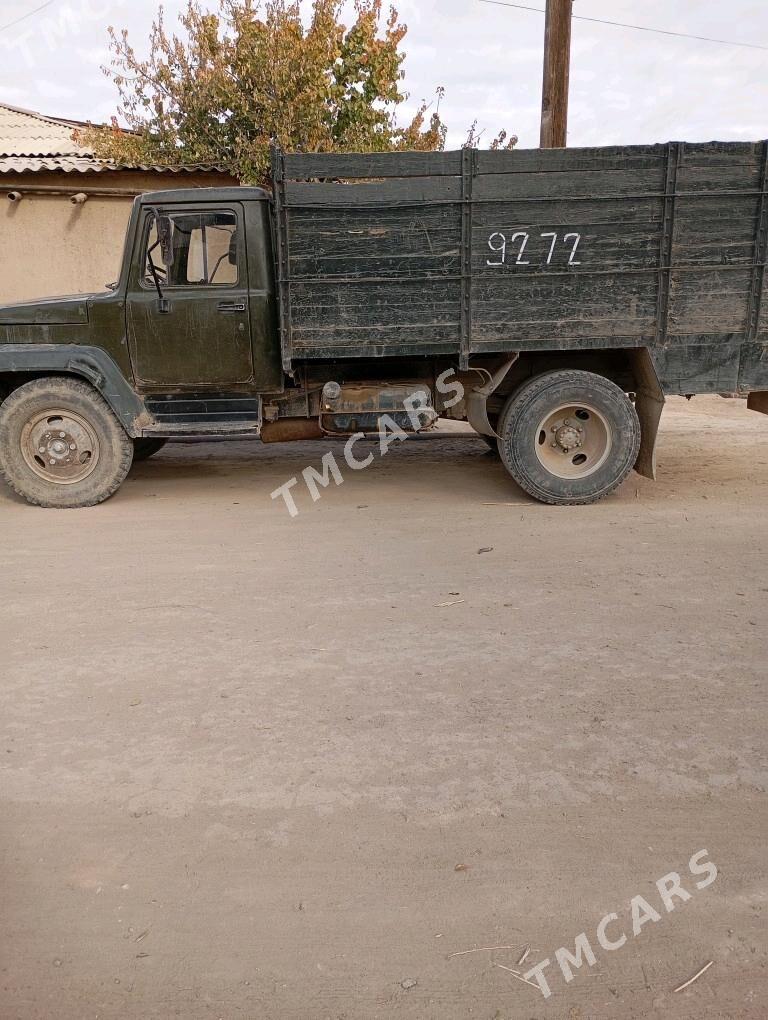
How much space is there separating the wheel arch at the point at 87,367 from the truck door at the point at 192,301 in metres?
0.16

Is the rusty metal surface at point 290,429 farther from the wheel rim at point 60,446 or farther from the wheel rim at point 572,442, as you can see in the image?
the wheel rim at point 572,442

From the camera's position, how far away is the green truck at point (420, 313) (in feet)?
19.2

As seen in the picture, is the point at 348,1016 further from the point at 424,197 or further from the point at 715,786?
the point at 424,197

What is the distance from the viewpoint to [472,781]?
271 centimetres

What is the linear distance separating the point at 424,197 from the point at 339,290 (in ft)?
3.02

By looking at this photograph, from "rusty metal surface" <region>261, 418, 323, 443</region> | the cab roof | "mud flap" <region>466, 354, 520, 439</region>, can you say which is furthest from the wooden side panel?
"rusty metal surface" <region>261, 418, 323, 443</region>

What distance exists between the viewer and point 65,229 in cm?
1141

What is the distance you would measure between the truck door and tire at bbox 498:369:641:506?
2264 mm

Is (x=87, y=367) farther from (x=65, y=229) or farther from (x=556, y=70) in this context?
(x=556, y=70)

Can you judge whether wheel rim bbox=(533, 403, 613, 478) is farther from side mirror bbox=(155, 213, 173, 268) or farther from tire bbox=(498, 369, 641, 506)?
side mirror bbox=(155, 213, 173, 268)

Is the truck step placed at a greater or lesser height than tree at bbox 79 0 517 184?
lesser

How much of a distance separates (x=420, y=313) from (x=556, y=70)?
5121mm

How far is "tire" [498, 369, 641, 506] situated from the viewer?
6.34m

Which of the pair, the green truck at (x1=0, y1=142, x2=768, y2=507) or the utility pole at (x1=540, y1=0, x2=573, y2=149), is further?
the utility pole at (x1=540, y1=0, x2=573, y2=149)
